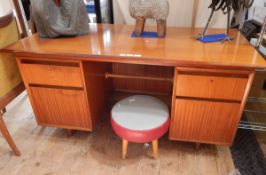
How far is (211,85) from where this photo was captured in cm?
97

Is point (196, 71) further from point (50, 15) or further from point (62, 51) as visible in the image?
point (50, 15)

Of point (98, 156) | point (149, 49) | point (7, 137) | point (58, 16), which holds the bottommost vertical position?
point (98, 156)

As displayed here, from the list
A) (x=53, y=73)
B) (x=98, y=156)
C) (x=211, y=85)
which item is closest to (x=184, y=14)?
(x=211, y=85)

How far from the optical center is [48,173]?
46.5 inches

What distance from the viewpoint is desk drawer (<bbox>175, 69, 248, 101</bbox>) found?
0.94 meters

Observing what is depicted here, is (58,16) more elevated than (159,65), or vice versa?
(58,16)

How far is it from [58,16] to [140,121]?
2.70ft

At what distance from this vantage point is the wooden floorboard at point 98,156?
3.93 feet

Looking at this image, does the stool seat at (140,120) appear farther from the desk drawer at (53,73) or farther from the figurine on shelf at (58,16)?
the figurine on shelf at (58,16)

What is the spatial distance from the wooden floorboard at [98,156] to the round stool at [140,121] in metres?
0.09

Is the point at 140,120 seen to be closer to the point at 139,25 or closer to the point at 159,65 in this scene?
the point at 159,65

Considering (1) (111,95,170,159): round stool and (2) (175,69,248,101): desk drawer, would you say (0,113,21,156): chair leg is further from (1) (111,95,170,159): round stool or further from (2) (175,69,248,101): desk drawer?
(2) (175,69,248,101): desk drawer

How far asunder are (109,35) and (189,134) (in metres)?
0.81

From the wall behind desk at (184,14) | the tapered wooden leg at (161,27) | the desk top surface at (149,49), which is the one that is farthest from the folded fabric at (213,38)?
the wall behind desk at (184,14)
